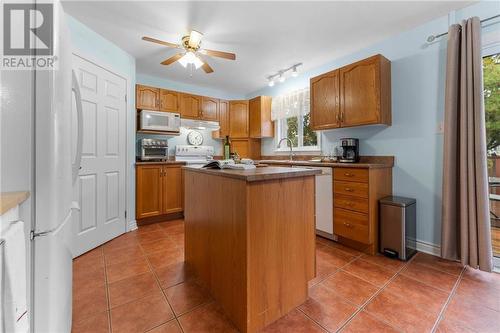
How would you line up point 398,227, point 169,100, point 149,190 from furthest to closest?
point 169,100, point 149,190, point 398,227

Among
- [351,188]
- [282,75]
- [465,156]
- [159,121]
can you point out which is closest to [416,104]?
[465,156]

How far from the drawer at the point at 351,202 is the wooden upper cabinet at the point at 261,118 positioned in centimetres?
216

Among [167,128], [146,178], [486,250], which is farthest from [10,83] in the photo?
[486,250]

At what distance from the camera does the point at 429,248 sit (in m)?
2.26

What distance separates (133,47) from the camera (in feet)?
9.09

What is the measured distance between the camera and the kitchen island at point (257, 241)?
119cm

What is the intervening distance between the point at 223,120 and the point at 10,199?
12.8 feet

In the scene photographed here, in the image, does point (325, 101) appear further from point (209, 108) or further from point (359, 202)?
point (209, 108)

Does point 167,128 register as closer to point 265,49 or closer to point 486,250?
point 265,49

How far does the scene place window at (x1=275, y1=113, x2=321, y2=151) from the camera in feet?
12.0

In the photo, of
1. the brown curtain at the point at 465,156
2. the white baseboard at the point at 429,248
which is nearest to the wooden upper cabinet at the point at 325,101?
the brown curtain at the point at 465,156

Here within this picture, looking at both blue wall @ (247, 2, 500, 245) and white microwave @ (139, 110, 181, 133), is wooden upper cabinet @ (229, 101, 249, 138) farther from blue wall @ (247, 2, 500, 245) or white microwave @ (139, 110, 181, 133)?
blue wall @ (247, 2, 500, 245)

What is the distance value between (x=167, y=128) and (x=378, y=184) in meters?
3.14

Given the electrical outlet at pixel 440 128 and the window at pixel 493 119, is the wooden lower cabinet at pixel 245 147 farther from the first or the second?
the window at pixel 493 119
